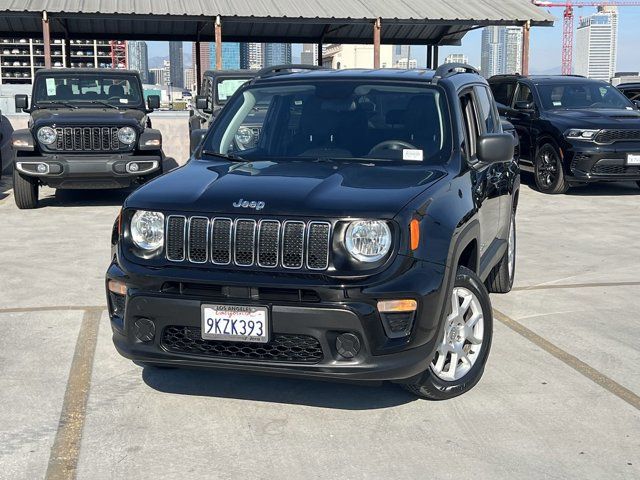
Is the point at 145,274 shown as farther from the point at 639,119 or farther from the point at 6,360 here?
the point at 639,119

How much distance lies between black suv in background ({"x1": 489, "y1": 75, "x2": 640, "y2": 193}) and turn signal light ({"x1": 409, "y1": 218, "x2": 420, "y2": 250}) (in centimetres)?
952

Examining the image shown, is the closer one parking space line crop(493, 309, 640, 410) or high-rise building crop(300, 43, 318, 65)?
parking space line crop(493, 309, 640, 410)

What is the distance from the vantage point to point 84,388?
489 centimetres

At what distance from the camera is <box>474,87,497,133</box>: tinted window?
6.25m

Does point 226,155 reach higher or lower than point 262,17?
lower

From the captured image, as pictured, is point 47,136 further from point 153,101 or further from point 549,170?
point 549,170

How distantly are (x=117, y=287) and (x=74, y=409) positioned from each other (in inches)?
27.1

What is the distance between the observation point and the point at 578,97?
47.2ft

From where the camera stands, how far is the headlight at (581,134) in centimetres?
1305

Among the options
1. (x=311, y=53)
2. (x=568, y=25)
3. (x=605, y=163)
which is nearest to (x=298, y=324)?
(x=605, y=163)

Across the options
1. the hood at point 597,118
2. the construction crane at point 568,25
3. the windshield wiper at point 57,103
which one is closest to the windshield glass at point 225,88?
the windshield wiper at point 57,103

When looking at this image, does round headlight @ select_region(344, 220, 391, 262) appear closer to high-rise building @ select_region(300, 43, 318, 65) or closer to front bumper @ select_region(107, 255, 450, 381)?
front bumper @ select_region(107, 255, 450, 381)

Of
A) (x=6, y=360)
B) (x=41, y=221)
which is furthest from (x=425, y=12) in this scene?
(x=6, y=360)

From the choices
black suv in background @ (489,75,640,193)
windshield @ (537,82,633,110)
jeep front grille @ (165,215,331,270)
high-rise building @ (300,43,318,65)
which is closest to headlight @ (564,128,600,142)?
black suv in background @ (489,75,640,193)
